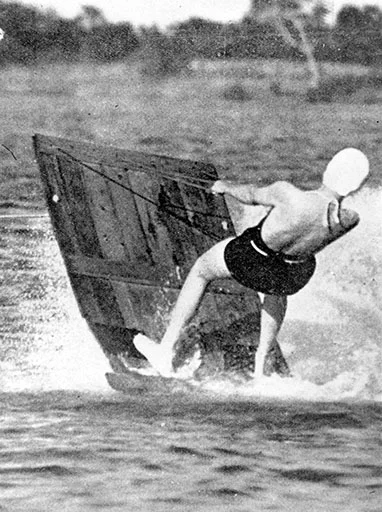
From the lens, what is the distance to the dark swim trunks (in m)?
7.10

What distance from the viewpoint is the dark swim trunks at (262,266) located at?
710 cm

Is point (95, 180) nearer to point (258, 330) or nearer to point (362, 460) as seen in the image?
point (258, 330)

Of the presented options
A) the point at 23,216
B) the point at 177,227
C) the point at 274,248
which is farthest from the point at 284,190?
the point at 23,216

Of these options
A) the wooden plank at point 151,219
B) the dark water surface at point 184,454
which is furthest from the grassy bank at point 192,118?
the dark water surface at point 184,454

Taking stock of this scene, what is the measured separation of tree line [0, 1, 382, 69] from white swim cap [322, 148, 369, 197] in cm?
37

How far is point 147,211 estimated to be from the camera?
283 inches

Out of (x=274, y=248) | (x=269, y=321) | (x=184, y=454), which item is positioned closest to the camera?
(x=184, y=454)

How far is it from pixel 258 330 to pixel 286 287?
20cm

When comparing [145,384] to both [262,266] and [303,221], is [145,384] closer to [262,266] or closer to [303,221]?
[262,266]

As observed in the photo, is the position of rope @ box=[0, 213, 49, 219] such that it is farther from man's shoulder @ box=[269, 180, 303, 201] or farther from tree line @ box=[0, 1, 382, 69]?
man's shoulder @ box=[269, 180, 303, 201]

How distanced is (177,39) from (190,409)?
1.42 m

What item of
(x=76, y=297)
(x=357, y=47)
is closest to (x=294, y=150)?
(x=357, y=47)

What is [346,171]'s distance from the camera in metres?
7.11

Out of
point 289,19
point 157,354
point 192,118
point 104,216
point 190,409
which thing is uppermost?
point 289,19
